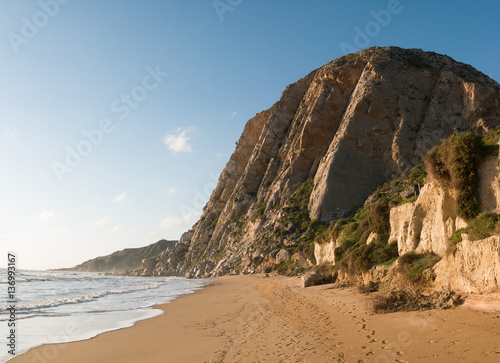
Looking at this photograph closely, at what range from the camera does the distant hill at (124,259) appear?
156750mm

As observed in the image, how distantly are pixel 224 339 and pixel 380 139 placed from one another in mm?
40503

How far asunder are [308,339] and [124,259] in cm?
17595

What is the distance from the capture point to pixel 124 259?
551ft

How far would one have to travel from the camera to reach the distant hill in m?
157

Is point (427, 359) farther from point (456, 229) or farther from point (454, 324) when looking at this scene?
point (456, 229)

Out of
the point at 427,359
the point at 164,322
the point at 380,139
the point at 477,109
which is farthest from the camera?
the point at 380,139

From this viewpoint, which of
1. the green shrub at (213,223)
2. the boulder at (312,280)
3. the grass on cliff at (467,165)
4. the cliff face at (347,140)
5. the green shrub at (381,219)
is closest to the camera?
Answer: the grass on cliff at (467,165)

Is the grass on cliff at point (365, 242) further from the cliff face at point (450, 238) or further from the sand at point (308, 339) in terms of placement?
the sand at point (308, 339)

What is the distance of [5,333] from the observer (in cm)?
1059

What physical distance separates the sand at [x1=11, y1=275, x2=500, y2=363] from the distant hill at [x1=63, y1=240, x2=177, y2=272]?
151 m

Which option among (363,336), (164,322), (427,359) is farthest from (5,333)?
(427,359)

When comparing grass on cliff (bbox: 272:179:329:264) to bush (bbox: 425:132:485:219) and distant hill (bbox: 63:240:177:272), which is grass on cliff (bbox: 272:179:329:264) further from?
distant hill (bbox: 63:240:177:272)

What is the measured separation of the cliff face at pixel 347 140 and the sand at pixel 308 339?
2254cm

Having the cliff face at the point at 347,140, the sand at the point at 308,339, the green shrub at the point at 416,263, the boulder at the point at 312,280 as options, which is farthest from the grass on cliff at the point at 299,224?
the sand at the point at 308,339
